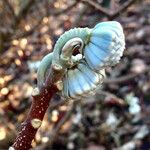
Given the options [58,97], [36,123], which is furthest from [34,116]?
[58,97]

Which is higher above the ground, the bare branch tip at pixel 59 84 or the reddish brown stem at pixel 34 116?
the bare branch tip at pixel 59 84

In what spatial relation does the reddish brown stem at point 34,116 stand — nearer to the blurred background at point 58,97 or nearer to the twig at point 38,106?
the twig at point 38,106

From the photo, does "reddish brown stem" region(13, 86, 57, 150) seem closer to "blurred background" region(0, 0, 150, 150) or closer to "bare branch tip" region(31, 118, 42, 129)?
"bare branch tip" region(31, 118, 42, 129)

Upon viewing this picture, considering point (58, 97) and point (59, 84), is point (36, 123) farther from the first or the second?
point (58, 97)

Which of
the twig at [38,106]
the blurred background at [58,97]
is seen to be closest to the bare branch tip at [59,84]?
the twig at [38,106]

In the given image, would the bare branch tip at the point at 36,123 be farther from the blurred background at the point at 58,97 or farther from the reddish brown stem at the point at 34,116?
the blurred background at the point at 58,97

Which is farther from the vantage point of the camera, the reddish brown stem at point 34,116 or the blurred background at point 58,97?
the blurred background at point 58,97

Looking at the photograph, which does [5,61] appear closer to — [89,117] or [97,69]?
[89,117]

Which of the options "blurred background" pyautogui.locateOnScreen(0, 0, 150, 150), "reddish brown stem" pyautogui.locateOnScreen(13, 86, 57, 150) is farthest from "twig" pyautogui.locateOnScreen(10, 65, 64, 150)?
"blurred background" pyautogui.locateOnScreen(0, 0, 150, 150)

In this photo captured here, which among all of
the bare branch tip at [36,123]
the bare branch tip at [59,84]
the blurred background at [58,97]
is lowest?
the blurred background at [58,97]
